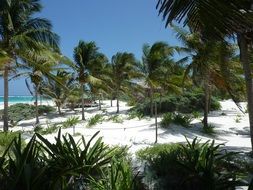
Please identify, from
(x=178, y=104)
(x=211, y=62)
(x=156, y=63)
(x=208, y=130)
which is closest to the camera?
(x=211, y=62)

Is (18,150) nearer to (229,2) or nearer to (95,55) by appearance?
(229,2)

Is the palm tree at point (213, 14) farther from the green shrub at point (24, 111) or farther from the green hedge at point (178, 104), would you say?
the green shrub at point (24, 111)

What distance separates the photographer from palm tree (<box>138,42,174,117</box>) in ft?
58.0

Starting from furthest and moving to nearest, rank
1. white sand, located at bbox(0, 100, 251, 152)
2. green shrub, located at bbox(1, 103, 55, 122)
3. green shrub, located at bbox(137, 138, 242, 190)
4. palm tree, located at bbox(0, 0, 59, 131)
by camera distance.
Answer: green shrub, located at bbox(1, 103, 55, 122) → white sand, located at bbox(0, 100, 251, 152) → palm tree, located at bbox(0, 0, 59, 131) → green shrub, located at bbox(137, 138, 242, 190)

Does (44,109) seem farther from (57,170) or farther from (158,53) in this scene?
(57,170)

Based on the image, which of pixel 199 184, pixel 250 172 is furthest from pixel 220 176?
pixel 250 172

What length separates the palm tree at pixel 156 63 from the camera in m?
17.7

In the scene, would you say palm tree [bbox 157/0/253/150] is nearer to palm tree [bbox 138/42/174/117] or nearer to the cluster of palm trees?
the cluster of palm trees

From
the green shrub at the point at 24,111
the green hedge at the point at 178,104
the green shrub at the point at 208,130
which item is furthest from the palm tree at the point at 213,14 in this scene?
the green shrub at the point at 24,111

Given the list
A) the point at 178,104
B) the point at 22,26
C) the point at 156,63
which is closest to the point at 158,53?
the point at 156,63

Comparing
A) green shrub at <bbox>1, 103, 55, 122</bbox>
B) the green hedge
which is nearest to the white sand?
the green hedge

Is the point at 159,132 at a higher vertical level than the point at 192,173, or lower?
lower

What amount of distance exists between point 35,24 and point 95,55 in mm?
11849

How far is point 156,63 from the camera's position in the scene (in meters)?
17.8
